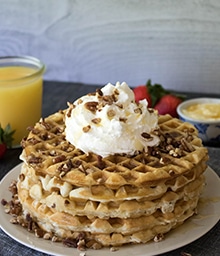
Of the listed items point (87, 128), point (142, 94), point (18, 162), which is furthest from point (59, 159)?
point (142, 94)

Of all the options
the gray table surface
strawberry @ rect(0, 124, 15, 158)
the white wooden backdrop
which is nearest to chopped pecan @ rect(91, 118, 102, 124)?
the gray table surface

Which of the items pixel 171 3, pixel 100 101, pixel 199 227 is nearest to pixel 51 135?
pixel 100 101

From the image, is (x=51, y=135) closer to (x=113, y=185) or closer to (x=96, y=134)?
(x=96, y=134)

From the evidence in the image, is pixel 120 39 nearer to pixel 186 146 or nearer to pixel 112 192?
pixel 186 146

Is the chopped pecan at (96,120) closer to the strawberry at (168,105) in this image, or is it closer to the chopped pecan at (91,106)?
the chopped pecan at (91,106)

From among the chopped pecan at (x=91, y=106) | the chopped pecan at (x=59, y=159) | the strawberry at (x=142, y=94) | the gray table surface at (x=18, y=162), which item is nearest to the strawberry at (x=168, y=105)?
the strawberry at (x=142, y=94)
